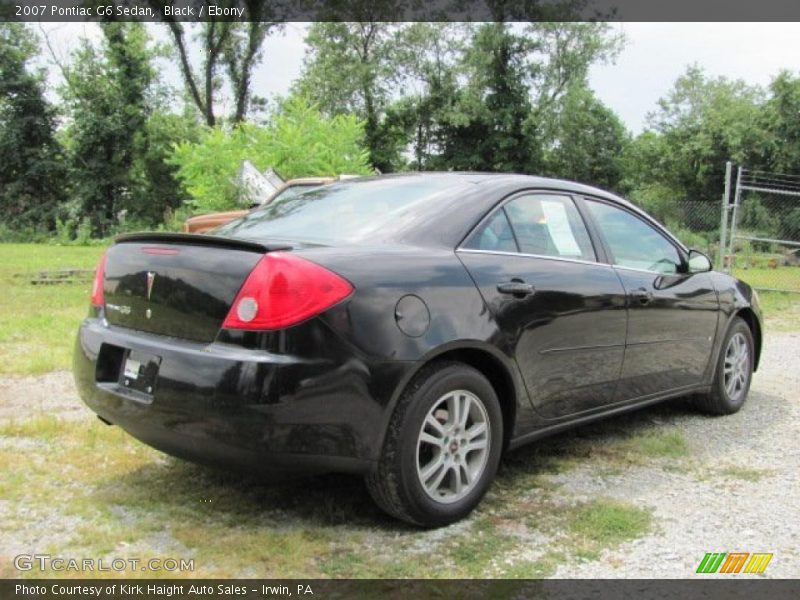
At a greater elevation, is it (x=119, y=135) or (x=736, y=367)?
(x=119, y=135)

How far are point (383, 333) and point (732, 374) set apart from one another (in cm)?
338

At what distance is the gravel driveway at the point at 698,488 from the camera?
9.36 ft

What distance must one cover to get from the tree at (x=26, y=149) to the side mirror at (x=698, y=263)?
114ft

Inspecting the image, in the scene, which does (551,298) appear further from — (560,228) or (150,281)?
(150,281)

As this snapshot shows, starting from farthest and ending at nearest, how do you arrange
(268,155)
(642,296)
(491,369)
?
1. (268,155)
2. (642,296)
3. (491,369)

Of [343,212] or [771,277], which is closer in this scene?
[343,212]

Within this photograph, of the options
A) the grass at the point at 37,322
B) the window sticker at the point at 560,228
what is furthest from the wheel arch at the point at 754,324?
the grass at the point at 37,322

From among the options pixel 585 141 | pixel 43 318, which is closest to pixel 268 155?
pixel 43 318

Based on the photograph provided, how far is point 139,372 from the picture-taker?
9.61 ft

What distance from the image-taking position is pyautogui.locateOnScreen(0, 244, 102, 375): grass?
19.6 ft

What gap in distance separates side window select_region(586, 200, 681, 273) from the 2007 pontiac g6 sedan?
0.20 feet

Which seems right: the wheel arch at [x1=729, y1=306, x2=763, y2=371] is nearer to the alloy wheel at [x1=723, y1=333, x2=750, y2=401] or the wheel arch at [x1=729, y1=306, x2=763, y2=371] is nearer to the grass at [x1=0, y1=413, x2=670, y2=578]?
the alloy wheel at [x1=723, y1=333, x2=750, y2=401]

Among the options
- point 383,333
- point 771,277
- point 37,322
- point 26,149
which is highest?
point 26,149

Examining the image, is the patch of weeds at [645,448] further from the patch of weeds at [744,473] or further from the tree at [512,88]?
the tree at [512,88]
